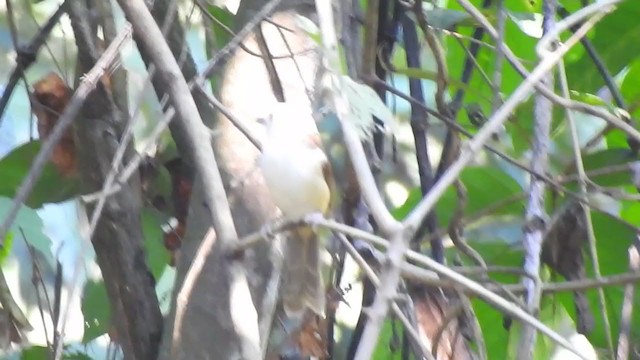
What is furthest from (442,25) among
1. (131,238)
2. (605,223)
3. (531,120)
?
(131,238)

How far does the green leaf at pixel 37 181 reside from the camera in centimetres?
105

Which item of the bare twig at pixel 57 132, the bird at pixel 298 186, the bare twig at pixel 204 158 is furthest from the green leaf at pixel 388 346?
the bare twig at pixel 57 132

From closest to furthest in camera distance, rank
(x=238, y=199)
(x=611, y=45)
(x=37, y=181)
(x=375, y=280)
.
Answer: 1. (x=375, y=280)
2. (x=238, y=199)
3. (x=37, y=181)
4. (x=611, y=45)

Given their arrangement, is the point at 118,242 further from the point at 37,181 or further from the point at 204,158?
the point at 204,158

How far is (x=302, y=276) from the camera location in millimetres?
807

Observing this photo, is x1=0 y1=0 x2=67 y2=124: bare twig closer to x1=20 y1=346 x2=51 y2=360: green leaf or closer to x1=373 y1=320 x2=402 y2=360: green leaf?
x1=20 y1=346 x2=51 y2=360: green leaf

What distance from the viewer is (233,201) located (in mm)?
888

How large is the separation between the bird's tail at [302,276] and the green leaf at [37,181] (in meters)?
0.34

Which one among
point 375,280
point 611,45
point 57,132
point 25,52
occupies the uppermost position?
point 611,45

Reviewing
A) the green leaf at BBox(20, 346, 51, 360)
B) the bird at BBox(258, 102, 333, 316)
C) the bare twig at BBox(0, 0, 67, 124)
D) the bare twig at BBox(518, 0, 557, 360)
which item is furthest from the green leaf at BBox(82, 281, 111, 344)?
the bare twig at BBox(518, 0, 557, 360)

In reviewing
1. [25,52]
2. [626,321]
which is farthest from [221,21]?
[626,321]

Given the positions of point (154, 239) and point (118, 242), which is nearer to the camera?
point (118, 242)

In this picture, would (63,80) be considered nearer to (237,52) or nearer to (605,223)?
(237,52)

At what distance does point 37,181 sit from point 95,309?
0.55 ft
